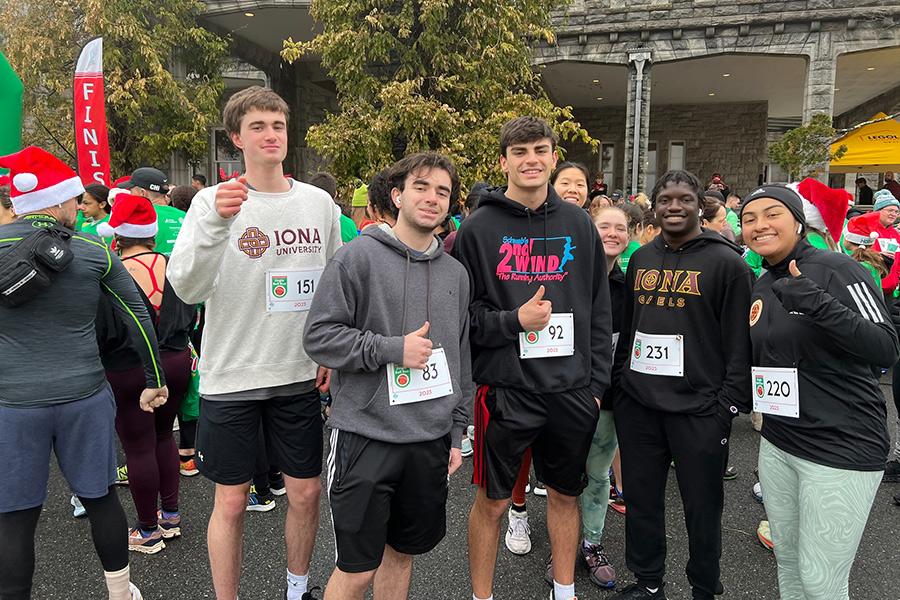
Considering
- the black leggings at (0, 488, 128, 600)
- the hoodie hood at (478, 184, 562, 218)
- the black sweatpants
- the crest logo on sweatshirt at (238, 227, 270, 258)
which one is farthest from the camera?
the hoodie hood at (478, 184, 562, 218)

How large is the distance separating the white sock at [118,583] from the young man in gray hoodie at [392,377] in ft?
3.44

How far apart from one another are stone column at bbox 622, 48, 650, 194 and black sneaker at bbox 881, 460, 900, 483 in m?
8.95

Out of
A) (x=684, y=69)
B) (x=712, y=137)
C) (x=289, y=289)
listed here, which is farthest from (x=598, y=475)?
(x=712, y=137)

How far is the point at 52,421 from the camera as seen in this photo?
2264 mm

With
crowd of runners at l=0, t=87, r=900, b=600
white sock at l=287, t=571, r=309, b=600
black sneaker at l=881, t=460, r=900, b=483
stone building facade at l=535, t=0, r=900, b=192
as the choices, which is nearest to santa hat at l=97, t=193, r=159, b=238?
crowd of runners at l=0, t=87, r=900, b=600

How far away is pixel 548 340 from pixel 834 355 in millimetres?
1045

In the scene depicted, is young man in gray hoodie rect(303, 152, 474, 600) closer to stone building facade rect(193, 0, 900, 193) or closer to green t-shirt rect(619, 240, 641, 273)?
green t-shirt rect(619, 240, 641, 273)

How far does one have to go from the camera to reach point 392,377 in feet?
6.68

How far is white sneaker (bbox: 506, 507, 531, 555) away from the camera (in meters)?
3.24

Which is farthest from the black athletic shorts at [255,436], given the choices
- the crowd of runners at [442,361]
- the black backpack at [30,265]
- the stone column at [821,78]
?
the stone column at [821,78]

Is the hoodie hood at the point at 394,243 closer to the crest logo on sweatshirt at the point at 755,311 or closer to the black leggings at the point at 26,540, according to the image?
the crest logo on sweatshirt at the point at 755,311

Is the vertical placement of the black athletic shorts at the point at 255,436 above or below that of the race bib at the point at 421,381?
below

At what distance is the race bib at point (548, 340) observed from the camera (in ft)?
8.05

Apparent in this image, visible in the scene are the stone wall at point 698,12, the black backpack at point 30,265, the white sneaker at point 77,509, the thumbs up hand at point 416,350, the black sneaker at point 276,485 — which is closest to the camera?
the thumbs up hand at point 416,350
